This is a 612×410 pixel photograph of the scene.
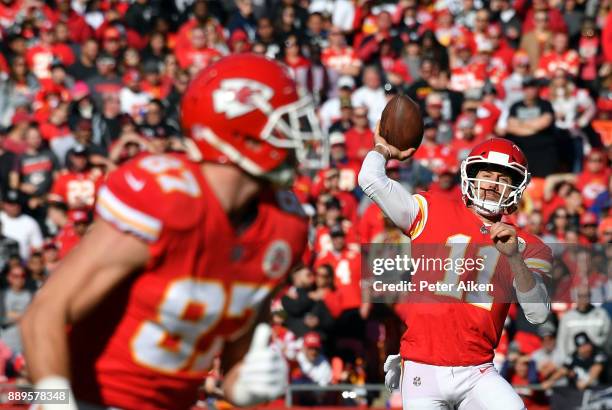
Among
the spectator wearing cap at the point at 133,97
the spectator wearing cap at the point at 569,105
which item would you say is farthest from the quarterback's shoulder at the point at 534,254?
the spectator wearing cap at the point at 133,97

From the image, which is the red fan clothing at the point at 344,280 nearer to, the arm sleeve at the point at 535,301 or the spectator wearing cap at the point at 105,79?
the spectator wearing cap at the point at 105,79

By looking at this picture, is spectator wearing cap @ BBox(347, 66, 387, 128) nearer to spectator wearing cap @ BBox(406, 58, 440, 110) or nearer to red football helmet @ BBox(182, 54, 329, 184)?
spectator wearing cap @ BBox(406, 58, 440, 110)

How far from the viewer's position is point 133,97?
1263 centimetres

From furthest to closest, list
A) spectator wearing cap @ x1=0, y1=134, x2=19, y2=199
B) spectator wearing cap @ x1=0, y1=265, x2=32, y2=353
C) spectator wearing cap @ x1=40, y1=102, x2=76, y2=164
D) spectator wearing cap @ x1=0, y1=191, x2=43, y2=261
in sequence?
spectator wearing cap @ x1=40, y1=102, x2=76, y2=164
spectator wearing cap @ x1=0, y1=134, x2=19, y2=199
spectator wearing cap @ x1=0, y1=191, x2=43, y2=261
spectator wearing cap @ x1=0, y1=265, x2=32, y2=353

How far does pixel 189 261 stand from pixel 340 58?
10630 mm

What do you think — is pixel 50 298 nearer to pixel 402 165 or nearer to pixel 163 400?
pixel 163 400

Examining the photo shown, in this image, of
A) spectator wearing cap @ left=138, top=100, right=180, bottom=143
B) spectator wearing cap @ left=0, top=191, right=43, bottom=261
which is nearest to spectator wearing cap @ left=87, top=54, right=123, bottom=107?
spectator wearing cap @ left=138, top=100, right=180, bottom=143

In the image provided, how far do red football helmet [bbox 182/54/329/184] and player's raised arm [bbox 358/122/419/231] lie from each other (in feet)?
6.50

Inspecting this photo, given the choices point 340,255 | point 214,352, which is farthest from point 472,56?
point 214,352

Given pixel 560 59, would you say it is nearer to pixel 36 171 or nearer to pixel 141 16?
pixel 141 16

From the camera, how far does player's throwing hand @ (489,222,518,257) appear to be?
487 cm

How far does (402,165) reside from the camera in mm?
11273

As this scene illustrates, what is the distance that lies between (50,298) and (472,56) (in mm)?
10889

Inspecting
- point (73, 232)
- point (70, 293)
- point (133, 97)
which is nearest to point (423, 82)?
point (133, 97)
